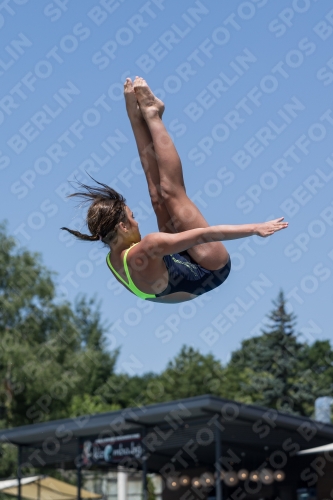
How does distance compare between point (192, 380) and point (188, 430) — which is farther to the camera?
point (192, 380)

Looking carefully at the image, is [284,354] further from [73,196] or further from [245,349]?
[73,196]

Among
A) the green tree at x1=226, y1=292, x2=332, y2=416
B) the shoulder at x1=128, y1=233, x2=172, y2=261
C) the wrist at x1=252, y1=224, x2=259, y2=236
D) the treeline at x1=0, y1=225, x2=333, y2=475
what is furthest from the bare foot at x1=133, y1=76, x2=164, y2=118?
the green tree at x1=226, y1=292, x2=332, y2=416

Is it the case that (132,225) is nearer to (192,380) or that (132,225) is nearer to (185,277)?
(185,277)

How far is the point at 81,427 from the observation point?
16141 millimetres

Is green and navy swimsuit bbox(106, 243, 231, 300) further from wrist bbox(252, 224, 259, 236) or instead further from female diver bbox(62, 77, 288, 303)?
wrist bbox(252, 224, 259, 236)

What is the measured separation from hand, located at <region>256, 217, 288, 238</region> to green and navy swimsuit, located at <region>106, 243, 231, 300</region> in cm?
81

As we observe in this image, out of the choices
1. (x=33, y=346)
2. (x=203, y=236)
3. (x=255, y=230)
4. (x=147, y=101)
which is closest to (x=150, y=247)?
(x=203, y=236)

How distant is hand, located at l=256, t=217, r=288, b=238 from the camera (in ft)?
12.8

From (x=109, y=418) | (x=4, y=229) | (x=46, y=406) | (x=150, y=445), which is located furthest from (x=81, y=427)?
(x=4, y=229)

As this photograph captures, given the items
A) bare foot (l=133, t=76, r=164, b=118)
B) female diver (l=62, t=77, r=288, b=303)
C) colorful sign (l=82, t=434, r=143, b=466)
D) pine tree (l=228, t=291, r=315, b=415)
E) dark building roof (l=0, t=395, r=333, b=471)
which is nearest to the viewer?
female diver (l=62, t=77, r=288, b=303)

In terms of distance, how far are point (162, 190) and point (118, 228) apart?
0.40 metres

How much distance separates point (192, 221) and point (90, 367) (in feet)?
80.8

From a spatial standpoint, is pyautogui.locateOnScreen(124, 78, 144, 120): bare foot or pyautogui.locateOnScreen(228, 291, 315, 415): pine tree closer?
pyautogui.locateOnScreen(124, 78, 144, 120): bare foot

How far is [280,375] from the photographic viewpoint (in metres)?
41.5
